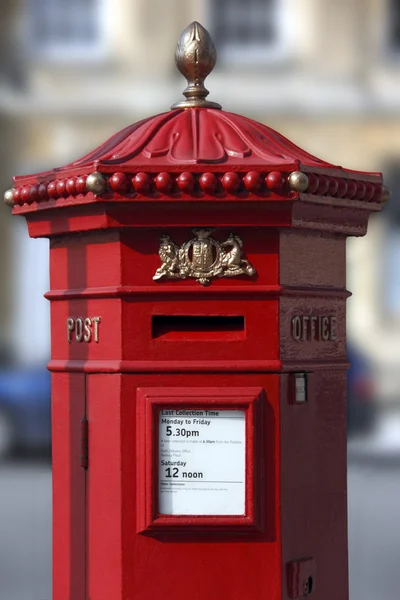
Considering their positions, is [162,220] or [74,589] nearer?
[162,220]

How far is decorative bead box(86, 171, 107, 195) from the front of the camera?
3.01 m

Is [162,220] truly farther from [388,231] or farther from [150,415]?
[388,231]

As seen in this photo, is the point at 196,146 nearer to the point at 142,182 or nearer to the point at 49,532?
the point at 142,182

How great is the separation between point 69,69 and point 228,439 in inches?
720

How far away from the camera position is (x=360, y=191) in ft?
10.9

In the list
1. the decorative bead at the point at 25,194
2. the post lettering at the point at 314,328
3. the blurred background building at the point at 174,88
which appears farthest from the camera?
the blurred background building at the point at 174,88

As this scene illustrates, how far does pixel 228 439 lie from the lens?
10.2ft

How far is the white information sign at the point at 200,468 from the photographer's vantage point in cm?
309

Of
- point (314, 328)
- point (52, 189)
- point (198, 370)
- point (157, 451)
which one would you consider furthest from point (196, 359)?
point (52, 189)

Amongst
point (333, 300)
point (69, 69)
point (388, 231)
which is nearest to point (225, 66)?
point (69, 69)

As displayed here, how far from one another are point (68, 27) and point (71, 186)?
60.7ft

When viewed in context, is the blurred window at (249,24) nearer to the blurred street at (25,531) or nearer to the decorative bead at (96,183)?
the blurred street at (25,531)

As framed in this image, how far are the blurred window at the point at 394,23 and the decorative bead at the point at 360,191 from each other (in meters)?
18.5

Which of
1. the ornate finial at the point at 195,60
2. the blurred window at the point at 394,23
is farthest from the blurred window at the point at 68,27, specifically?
the ornate finial at the point at 195,60
